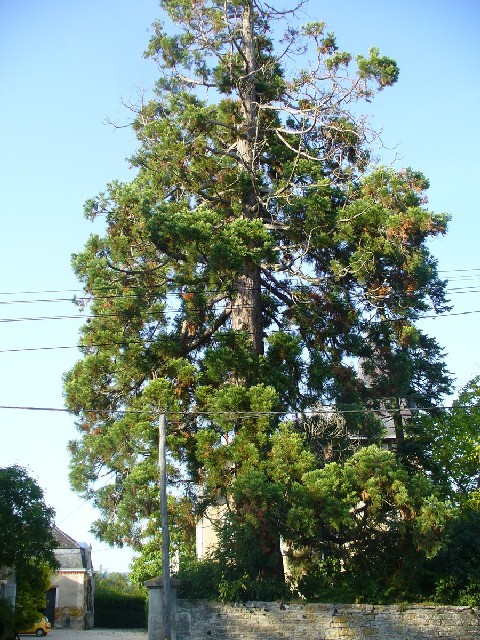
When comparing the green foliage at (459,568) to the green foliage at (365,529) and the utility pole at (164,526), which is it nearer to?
the green foliage at (365,529)

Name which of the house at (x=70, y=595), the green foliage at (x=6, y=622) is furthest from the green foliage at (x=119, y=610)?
the green foliage at (x=6, y=622)

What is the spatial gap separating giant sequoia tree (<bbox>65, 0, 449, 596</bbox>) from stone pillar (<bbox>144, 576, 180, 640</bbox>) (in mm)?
1442

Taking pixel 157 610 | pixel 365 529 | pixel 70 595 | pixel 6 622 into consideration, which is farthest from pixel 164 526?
pixel 70 595

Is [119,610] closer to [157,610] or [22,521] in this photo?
[22,521]

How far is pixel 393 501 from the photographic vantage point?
16.0 meters

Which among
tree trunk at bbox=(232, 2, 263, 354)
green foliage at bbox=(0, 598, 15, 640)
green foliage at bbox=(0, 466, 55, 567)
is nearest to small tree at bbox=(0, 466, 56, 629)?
green foliage at bbox=(0, 466, 55, 567)

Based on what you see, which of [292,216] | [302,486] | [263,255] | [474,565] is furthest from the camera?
[292,216]

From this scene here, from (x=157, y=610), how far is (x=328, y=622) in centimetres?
Result: 364

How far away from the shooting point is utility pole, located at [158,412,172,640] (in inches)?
638

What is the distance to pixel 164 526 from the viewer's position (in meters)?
16.5

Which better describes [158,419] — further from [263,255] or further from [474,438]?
[474,438]

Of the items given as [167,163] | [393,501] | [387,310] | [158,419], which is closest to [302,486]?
[393,501]

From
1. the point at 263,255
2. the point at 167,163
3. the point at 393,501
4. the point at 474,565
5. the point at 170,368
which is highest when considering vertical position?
the point at 167,163

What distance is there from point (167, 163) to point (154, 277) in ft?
10.9
